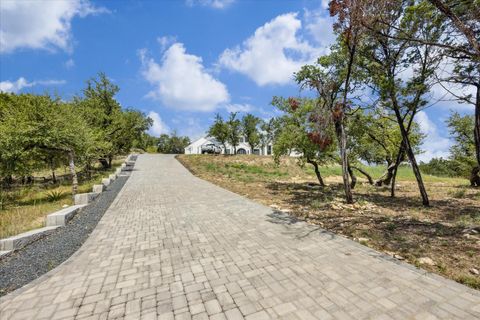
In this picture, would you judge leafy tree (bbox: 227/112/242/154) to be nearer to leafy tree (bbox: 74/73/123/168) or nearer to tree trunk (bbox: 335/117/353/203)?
leafy tree (bbox: 74/73/123/168)

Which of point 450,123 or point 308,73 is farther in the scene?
point 450,123

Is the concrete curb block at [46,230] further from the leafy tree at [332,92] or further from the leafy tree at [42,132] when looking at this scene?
the leafy tree at [332,92]

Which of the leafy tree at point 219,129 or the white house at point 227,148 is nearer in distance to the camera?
the leafy tree at point 219,129

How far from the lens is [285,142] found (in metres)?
16.1

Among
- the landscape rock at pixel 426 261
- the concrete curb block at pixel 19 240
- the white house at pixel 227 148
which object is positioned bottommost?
the landscape rock at pixel 426 261

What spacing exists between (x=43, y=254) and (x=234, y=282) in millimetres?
4510

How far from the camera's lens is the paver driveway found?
3385 mm

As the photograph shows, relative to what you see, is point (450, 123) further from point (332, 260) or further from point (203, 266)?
point (203, 266)

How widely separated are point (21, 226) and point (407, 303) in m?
10.5

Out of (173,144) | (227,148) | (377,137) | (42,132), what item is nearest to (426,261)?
(377,137)

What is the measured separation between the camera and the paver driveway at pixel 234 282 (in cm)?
338

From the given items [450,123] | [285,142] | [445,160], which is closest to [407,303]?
[285,142]

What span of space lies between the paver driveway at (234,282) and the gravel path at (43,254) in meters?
0.30

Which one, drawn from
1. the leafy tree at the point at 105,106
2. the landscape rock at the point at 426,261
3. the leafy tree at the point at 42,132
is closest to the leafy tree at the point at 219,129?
the leafy tree at the point at 105,106
